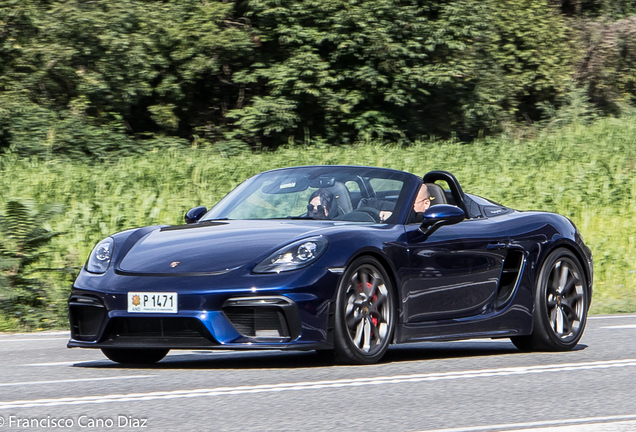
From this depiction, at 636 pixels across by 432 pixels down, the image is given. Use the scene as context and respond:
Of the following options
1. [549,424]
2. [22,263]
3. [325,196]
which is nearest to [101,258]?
[325,196]

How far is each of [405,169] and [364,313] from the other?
15799 millimetres

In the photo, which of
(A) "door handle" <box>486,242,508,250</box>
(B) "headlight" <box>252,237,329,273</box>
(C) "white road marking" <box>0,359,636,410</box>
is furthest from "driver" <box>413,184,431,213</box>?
(C) "white road marking" <box>0,359,636,410</box>

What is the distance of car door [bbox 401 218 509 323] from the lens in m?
7.18

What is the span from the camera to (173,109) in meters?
29.7

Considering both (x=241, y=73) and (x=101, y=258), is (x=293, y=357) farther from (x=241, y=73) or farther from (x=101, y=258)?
(x=241, y=73)

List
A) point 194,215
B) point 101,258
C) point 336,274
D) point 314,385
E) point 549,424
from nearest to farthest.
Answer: point 549,424 < point 314,385 < point 336,274 < point 101,258 < point 194,215

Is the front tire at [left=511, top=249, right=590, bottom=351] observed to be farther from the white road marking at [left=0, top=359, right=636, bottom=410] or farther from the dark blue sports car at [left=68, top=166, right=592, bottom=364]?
the white road marking at [left=0, top=359, right=636, bottom=410]

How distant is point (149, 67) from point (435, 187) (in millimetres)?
20411

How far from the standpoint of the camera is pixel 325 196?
24.9ft

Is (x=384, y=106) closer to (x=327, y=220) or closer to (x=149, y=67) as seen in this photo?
(x=149, y=67)

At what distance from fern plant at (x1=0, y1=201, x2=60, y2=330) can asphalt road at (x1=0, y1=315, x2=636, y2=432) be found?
2.24 meters

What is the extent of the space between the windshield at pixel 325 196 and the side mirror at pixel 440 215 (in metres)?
0.25

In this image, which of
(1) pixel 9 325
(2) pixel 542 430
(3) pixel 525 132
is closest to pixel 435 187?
(2) pixel 542 430

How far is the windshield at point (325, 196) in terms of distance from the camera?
7551 mm
